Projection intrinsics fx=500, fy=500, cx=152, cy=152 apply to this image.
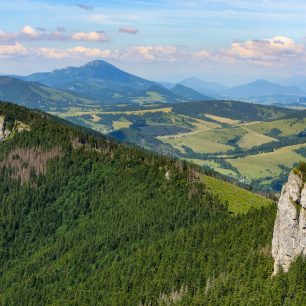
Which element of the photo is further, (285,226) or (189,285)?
(189,285)

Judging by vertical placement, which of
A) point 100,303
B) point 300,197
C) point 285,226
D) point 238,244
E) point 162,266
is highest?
point 300,197

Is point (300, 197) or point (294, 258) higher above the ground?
point (300, 197)

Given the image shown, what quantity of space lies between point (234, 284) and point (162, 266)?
46.8 meters

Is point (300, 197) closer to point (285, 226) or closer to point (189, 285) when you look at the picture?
point (285, 226)

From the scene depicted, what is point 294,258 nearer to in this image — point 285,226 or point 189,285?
point 285,226

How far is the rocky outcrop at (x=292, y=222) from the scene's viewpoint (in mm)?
138875

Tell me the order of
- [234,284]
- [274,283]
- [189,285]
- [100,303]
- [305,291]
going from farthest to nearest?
[100,303], [189,285], [234,284], [274,283], [305,291]

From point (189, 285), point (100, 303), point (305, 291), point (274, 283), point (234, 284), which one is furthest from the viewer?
point (100, 303)

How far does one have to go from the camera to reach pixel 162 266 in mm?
199125

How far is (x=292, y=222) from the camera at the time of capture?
142m

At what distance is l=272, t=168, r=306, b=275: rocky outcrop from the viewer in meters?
139

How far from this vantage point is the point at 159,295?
184500 mm

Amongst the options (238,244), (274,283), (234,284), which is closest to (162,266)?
(238,244)

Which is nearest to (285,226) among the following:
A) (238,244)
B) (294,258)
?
(294,258)
